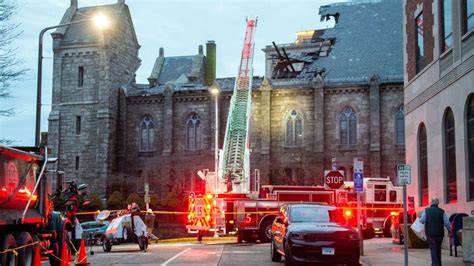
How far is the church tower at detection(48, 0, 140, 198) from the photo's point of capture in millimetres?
55906

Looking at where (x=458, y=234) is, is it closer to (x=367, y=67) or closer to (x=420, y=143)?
(x=420, y=143)

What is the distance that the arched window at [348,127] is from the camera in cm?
5266

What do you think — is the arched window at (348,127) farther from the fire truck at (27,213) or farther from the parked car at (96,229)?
the fire truck at (27,213)

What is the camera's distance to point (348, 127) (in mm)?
52844

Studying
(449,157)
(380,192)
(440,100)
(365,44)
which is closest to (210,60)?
(365,44)

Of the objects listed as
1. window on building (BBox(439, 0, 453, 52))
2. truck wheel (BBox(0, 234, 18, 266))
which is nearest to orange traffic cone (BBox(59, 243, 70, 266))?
truck wheel (BBox(0, 234, 18, 266))

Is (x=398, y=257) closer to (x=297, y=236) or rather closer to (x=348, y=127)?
(x=297, y=236)

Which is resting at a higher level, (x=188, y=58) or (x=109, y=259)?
(x=188, y=58)

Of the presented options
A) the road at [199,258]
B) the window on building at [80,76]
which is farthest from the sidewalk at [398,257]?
the window on building at [80,76]

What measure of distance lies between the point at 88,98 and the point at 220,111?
441 inches

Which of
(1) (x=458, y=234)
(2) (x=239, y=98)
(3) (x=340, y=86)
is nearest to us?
(1) (x=458, y=234)

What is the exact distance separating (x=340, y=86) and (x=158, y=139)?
15.6m

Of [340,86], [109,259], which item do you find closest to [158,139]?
[340,86]

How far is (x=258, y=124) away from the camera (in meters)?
54.0
